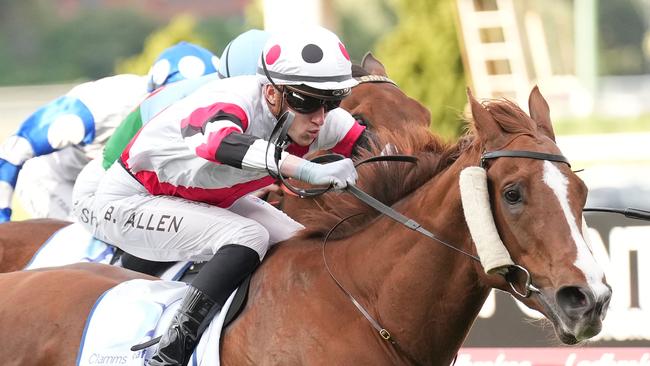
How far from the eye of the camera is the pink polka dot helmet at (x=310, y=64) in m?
3.85

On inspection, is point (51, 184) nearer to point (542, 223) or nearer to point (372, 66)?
point (372, 66)

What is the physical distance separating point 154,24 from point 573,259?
78.5 feet

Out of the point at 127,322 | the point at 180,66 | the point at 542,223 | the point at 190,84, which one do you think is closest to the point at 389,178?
the point at 542,223

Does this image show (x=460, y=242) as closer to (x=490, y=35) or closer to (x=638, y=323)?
(x=638, y=323)

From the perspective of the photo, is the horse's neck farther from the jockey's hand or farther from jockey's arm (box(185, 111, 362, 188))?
the jockey's hand

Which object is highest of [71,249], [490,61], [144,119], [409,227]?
[409,227]

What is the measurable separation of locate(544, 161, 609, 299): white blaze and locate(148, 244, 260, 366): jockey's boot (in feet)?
3.85

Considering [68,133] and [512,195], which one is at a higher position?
[512,195]

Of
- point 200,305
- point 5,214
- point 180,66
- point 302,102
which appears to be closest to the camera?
point 200,305

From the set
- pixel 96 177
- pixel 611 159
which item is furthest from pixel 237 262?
pixel 611 159

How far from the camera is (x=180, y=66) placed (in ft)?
23.9

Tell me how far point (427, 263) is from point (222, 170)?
94cm

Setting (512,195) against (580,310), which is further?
(512,195)

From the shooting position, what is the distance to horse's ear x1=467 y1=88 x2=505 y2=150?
3.45m
